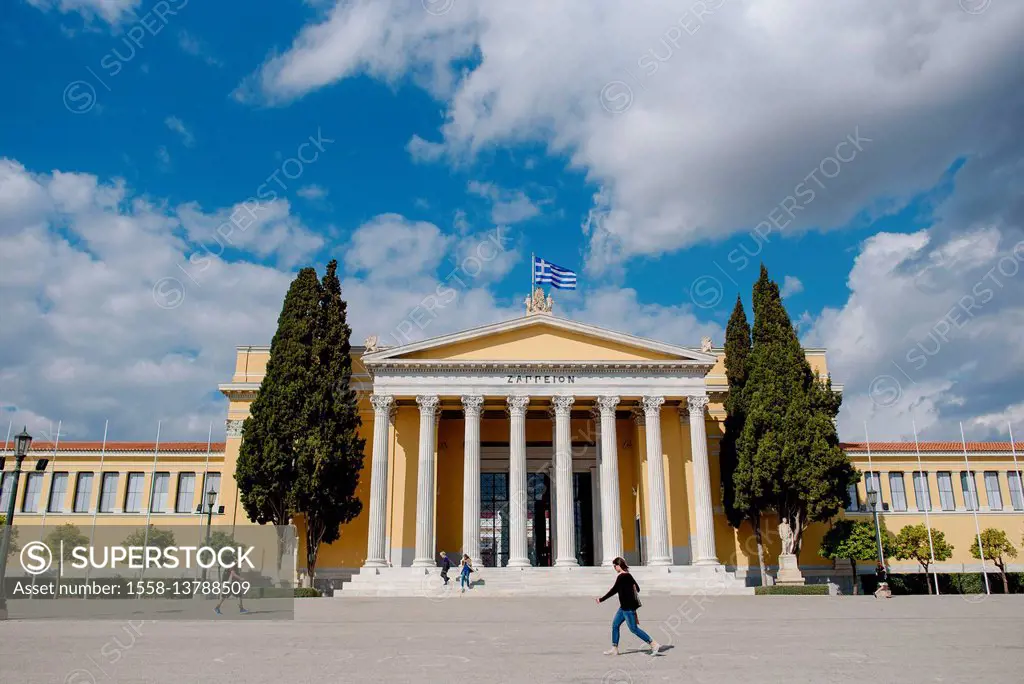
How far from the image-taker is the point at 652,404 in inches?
1447

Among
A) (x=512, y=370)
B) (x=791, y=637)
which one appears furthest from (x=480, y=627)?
(x=512, y=370)

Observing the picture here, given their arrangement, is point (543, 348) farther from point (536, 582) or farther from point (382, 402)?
point (536, 582)

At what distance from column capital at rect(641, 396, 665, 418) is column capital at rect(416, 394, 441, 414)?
1023 cm

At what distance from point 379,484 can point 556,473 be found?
848cm

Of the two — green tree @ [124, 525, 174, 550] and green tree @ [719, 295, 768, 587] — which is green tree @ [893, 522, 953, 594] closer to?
green tree @ [719, 295, 768, 587]

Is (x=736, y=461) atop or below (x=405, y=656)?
atop

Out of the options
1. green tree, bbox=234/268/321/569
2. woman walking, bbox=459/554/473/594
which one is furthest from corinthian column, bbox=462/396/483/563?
green tree, bbox=234/268/321/569

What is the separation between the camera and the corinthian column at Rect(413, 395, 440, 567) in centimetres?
3411

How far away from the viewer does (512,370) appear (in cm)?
3684

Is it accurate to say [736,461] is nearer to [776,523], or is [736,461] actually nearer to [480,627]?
[776,523]

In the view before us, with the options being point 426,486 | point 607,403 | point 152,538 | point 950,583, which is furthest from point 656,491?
point 152,538

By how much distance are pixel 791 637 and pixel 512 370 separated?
23370mm

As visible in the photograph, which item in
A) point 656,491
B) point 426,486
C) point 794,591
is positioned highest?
point 426,486

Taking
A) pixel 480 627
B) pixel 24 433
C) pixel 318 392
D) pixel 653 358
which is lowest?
pixel 480 627
